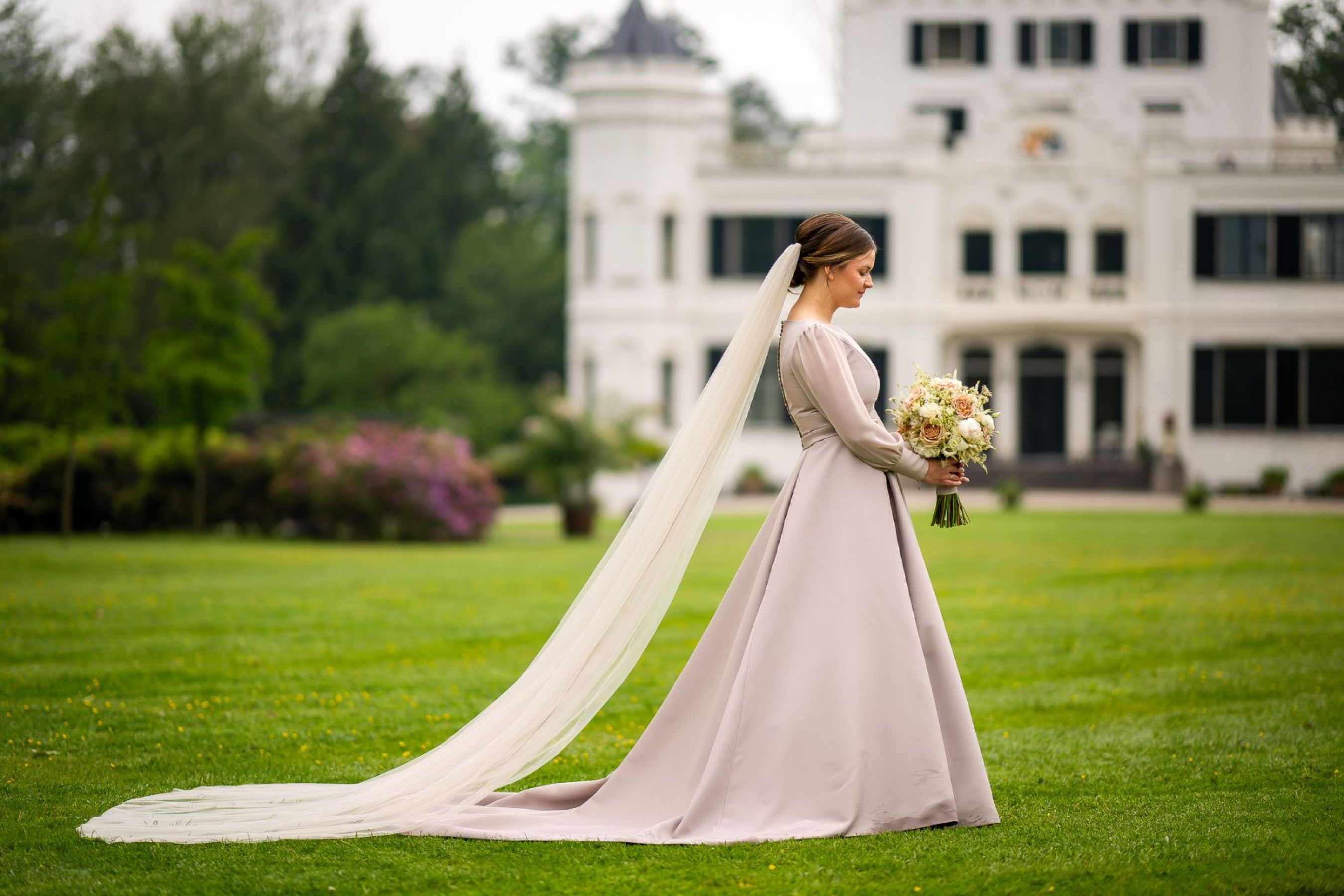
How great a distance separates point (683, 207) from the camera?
34.7 meters

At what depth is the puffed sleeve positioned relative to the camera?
18.6 ft

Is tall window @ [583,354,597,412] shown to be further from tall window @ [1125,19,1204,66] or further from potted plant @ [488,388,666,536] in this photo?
tall window @ [1125,19,1204,66]

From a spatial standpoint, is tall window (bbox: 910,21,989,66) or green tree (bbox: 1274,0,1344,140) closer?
green tree (bbox: 1274,0,1344,140)

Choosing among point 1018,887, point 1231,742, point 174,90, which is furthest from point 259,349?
point 174,90

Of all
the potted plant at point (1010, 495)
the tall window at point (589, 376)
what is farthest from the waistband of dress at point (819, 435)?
the tall window at point (589, 376)

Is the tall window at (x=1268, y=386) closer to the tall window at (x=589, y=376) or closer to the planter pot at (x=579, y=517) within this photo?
the tall window at (x=589, y=376)

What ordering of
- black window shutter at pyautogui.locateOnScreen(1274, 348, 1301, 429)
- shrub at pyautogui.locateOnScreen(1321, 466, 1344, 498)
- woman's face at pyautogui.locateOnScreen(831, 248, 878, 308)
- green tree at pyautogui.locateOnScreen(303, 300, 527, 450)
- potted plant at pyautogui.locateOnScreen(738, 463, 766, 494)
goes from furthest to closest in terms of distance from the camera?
1. green tree at pyautogui.locateOnScreen(303, 300, 527, 450)
2. potted plant at pyautogui.locateOnScreen(738, 463, 766, 494)
3. black window shutter at pyautogui.locateOnScreen(1274, 348, 1301, 429)
4. shrub at pyautogui.locateOnScreen(1321, 466, 1344, 498)
5. woman's face at pyautogui.locateOnScreen(831, 248, 878, 308)

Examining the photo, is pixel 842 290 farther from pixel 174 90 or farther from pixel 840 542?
pixel 174 90

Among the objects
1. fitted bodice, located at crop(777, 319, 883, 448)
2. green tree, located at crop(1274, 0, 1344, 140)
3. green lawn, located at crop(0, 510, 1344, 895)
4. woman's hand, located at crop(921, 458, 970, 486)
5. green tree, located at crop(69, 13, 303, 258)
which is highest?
green tree, located at crop(69, 13, 303, 258)

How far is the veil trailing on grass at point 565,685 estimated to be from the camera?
5.58 m

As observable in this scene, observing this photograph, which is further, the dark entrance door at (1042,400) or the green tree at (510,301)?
the green tree at (510,301)

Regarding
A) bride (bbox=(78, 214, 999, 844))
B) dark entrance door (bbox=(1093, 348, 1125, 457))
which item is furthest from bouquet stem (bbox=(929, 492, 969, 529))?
dark entrance door (bbox=(1093, 348, 1125, 457))

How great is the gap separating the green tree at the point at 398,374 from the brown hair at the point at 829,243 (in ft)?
103

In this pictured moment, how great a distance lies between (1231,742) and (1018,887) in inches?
110
